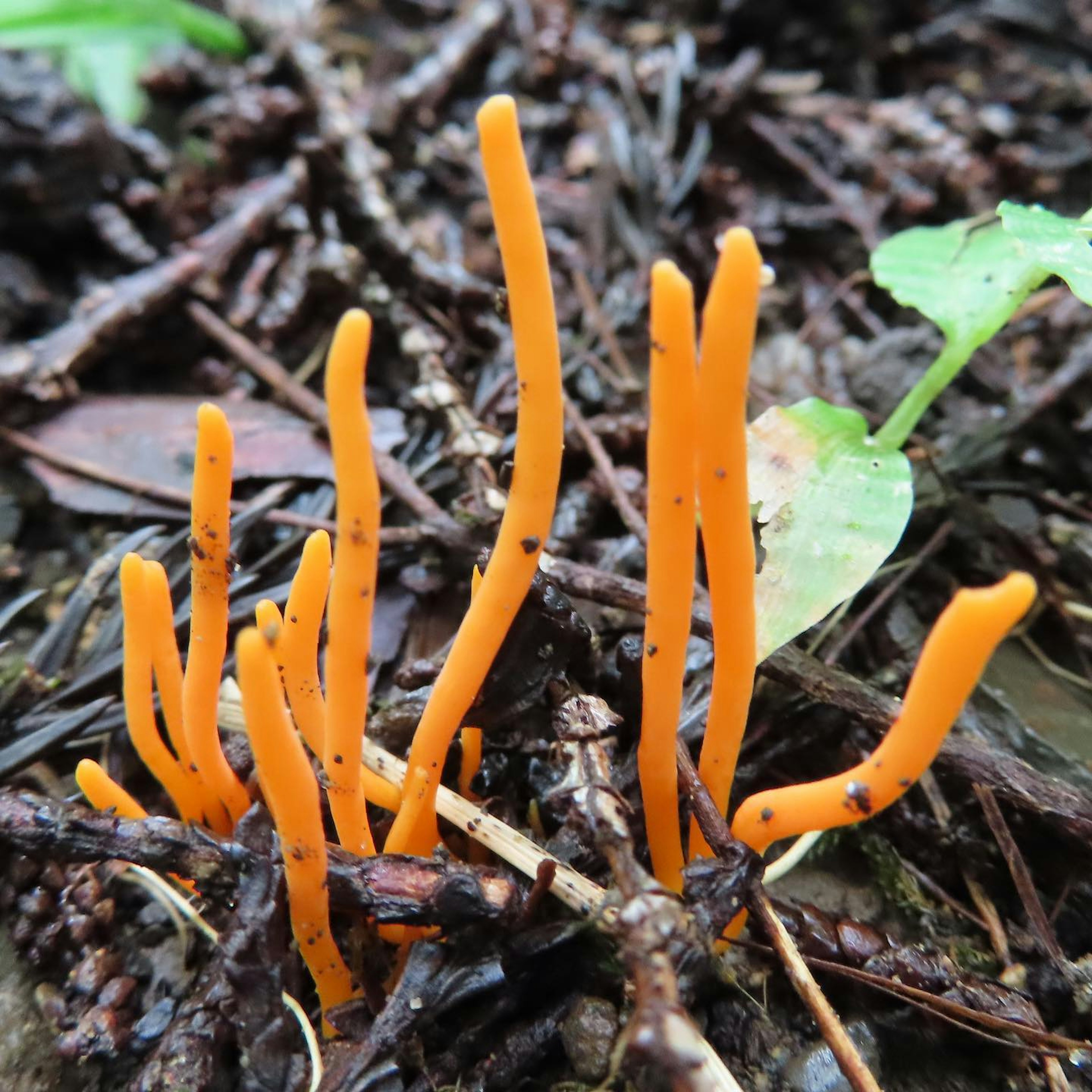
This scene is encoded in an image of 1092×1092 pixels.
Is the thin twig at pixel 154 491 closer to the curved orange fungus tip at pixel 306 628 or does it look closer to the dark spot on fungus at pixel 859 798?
the curved orange fungus tip at pixel 306 628

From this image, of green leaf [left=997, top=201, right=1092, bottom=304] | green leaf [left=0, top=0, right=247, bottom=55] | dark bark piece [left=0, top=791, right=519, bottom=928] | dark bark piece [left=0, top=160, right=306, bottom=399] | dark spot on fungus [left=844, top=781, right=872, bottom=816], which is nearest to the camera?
dark spot on fungus [left=844, top=781, right=872, bottom=816]

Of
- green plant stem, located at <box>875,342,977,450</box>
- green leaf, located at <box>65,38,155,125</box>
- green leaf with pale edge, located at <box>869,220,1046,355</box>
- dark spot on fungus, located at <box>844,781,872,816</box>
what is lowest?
green plant stem, located at <box>875,342,977,450</box>

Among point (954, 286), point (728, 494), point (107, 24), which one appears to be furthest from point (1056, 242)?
point (107, 24)

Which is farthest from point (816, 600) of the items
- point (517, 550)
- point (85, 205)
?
point (85, 205)

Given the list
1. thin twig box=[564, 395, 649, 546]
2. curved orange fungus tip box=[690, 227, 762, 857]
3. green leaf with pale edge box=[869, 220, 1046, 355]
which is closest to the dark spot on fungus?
curved orange fungus tip box=[690, 227, 762, 857]

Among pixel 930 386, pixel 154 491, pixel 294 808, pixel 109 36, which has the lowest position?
pixel 154 491

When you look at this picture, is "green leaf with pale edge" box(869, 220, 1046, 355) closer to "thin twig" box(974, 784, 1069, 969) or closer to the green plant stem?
the green plant stem

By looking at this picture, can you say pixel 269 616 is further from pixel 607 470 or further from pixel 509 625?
pixel 607 470

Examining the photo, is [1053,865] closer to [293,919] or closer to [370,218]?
[293,919]
